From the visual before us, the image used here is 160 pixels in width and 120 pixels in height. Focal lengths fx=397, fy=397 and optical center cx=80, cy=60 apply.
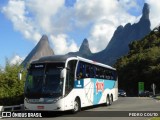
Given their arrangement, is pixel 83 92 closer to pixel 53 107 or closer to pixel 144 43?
pixel 53 107

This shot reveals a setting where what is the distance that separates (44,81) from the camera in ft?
69.7

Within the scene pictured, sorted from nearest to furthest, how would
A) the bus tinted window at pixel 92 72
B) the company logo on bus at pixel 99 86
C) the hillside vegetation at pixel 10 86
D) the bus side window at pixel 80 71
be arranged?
the bus side window at pixel 80 71 → the bus tinted window at pixel 92 72 → the company logo on bus at pixel 99 86 → the hillside vegetation at pixel 10 86

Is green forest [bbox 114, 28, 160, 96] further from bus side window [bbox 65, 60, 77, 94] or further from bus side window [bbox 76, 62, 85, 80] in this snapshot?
bus side window [bbox 65, 60, 77, 94]

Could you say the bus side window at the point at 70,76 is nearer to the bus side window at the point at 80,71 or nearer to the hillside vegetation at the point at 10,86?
the bus side window at the point at 80,71

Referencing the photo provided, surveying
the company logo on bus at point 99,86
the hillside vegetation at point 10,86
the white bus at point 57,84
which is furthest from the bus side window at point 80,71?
the hillside vegetation at point 10,86

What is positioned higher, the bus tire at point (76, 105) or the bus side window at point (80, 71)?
the bus side window at point (80, 71)

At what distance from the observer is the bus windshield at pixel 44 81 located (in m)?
20.9

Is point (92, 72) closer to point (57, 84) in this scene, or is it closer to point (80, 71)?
point (80, 71)

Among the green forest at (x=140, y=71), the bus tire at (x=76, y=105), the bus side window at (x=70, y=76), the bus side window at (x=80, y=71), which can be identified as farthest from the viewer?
the green forest at (x=140, y=71)

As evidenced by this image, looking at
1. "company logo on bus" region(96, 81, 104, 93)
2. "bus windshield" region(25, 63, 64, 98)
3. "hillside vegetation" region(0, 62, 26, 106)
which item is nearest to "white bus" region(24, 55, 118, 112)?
"bus windshield" region(25, 63, 64, 98)

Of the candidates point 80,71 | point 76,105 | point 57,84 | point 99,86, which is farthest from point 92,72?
point 57,84

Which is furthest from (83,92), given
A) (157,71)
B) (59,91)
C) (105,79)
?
(157,71)

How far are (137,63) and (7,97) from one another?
62180mm

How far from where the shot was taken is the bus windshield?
2091 centimetres
